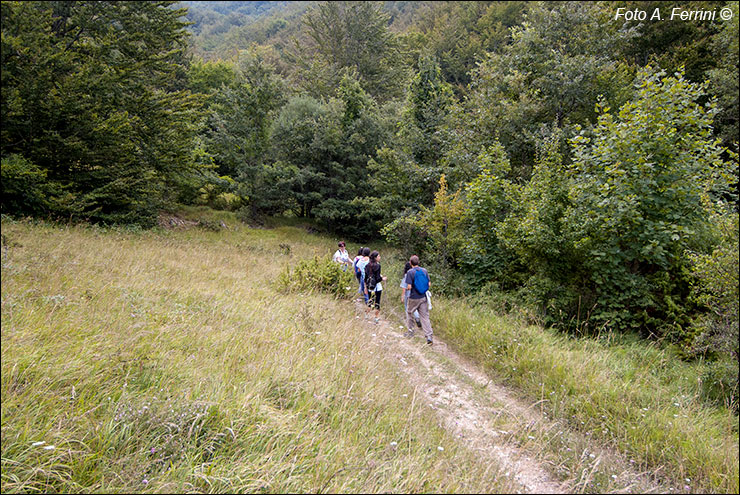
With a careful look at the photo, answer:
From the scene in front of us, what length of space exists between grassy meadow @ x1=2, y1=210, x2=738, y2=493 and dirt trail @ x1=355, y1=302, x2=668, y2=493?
0.18m

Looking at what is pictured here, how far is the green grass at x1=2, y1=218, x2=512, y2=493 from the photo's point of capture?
2297 mm

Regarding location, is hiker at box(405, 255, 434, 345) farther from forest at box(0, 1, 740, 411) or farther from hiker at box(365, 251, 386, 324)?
forest at box(0, 1, 740, 411)

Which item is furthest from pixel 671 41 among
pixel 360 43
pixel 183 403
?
pixel 183 403

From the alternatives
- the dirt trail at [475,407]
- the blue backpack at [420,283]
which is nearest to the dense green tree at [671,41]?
the blue backpack at [420,283]

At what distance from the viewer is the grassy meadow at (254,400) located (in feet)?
7.75

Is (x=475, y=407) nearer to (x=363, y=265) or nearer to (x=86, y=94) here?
(x=363, y=265)

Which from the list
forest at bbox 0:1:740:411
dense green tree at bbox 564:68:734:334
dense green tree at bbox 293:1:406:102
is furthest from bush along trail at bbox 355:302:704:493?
dense green tree at bbox 293:1:406:102

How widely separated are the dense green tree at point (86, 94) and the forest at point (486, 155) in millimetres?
40

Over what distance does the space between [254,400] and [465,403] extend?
3021 mm

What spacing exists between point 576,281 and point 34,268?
397 inches

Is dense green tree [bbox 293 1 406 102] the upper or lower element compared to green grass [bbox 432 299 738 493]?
upper

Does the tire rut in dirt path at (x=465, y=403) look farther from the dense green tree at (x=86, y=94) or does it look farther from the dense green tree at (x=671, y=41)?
the dense green tree at (x=671, y=41)

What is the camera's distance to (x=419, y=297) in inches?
310

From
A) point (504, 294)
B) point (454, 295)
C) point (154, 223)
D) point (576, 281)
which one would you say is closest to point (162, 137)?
point (154, 223)
